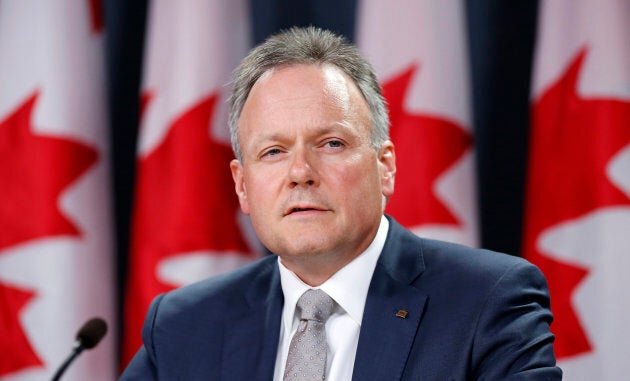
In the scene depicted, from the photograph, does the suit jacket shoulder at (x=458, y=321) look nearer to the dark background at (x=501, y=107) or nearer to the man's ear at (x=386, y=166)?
the man's ear at (x=386, y=166)

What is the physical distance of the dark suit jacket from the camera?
197 centimetres

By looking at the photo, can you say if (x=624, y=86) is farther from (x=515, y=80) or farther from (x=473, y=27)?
(x=473, y=27)

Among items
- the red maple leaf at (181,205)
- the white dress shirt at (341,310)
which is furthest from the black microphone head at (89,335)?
the red maple leaf at (181,205)

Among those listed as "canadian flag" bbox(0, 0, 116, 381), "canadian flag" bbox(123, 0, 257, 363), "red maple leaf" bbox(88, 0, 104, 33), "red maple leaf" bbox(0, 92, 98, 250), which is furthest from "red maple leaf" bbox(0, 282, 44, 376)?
"red maple leaf" bbox(88, 0, 104, 33)

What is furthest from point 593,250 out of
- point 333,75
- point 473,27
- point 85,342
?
point 85,342

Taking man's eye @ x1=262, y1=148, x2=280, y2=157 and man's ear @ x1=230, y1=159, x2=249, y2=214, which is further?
man's ear @ x1=230, y1=159, x2=249, y2=214

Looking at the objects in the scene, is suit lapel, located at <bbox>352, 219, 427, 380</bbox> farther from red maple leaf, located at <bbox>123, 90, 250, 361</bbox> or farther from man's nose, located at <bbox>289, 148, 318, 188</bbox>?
red maple leaf, located at <bbox>123, 90, 250, 361</bbox>

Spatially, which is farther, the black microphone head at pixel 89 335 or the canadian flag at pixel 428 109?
the canadian flag at pixel 428 109

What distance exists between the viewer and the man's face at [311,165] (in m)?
2.08

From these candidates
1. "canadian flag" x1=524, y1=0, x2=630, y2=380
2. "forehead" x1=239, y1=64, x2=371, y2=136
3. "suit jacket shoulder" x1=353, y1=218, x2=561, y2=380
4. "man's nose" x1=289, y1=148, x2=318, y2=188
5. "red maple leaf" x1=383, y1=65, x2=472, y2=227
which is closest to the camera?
"suit jacket shoulder" x1=353, y1=218, x2=561, y2=380

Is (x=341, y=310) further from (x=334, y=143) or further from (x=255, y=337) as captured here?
(x=334, y=143)

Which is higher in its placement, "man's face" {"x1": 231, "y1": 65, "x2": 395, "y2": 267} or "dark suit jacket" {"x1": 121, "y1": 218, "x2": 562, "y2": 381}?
"man's face" {"x1": 231, "y1": 65, "x2": 395, "y2": 267}

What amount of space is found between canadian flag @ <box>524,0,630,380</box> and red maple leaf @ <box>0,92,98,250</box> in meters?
1.84

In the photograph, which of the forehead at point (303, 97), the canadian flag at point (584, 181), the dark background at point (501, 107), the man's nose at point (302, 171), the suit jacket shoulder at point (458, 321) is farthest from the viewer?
the dark background at point (501, 107)
